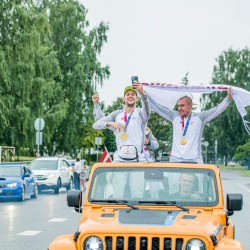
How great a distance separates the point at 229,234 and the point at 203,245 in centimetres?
135

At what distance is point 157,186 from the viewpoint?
712 cm

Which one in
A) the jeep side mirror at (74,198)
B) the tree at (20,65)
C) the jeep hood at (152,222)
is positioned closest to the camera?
the jeep hood at (152,222)

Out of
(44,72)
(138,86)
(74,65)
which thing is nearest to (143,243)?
→ (138,86)

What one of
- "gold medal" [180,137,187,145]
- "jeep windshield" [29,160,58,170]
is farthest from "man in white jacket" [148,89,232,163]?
"jeep windshield" [29,160,58,170]

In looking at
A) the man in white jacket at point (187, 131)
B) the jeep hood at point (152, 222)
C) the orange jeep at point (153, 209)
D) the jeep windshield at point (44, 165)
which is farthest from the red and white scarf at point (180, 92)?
the jeep windshield at point (44, 165)

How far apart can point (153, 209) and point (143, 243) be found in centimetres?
86

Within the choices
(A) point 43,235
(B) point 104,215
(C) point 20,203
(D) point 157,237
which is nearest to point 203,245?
(D) point 157,237

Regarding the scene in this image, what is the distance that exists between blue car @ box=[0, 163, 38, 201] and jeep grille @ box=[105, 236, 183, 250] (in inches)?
746

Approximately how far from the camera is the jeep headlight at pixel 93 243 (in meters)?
6.02

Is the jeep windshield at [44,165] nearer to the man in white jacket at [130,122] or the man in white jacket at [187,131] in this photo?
the man in white jacket at [130,122]

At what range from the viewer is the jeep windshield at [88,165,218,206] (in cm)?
701

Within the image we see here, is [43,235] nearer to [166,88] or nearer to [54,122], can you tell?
[166,88]

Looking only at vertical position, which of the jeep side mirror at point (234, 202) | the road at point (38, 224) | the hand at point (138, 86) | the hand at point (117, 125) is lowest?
the road at point (38, 224)

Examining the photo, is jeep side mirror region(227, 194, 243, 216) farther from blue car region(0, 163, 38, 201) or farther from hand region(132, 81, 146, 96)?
blue car region(0, 163, 38, 201)
